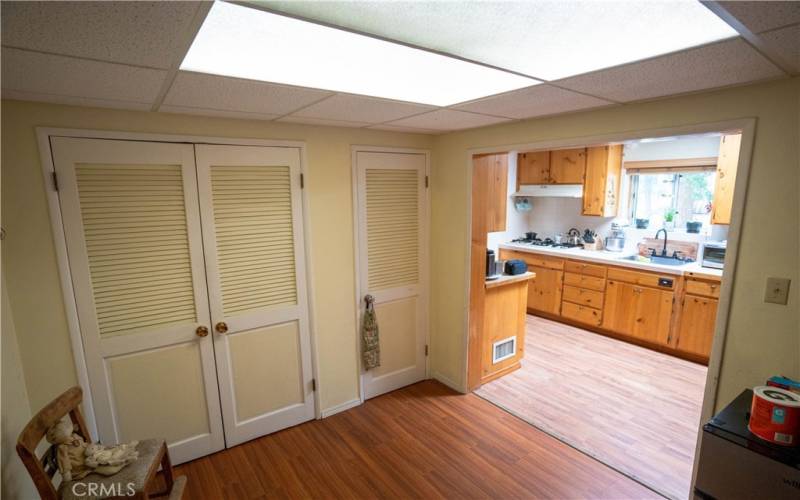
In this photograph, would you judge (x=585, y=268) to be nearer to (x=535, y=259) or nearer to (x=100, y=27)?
(x=535, y=259)

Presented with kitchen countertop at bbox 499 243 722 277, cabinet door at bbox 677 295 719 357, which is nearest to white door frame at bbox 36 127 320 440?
kitchen countertop at bbox 499 243 722 277

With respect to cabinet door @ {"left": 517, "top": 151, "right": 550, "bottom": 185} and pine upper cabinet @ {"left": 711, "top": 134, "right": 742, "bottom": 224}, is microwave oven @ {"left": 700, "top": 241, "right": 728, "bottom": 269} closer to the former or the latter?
pine upper cabinet @ {"left": 711, "top": 134, "right": 742, "bottom": 224}

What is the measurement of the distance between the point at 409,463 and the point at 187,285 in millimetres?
1827

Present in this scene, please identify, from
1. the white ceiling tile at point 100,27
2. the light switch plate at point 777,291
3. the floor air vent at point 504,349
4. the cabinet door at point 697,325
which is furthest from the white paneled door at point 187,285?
the cabinet door at point 697,325

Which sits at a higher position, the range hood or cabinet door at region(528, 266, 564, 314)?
the range hood

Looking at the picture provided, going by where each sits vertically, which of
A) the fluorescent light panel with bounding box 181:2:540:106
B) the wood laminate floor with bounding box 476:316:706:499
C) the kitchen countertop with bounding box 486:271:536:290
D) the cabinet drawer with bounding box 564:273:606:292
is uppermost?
the fluorescent light panel with bounding box 181:2:540:106

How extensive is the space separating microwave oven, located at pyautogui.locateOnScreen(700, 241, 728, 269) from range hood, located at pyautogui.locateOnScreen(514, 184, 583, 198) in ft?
4.90

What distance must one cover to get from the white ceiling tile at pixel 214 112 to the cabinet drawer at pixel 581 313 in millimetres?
4149

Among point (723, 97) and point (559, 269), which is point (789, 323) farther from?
point (559, 269)

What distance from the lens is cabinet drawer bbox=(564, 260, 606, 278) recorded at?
4.52 m

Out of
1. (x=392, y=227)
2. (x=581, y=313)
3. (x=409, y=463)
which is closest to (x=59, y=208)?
(x=392, y=227)

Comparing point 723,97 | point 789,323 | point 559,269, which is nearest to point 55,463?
point 789,323

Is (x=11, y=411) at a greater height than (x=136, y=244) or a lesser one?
lesser

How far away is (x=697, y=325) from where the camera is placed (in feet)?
12.4
